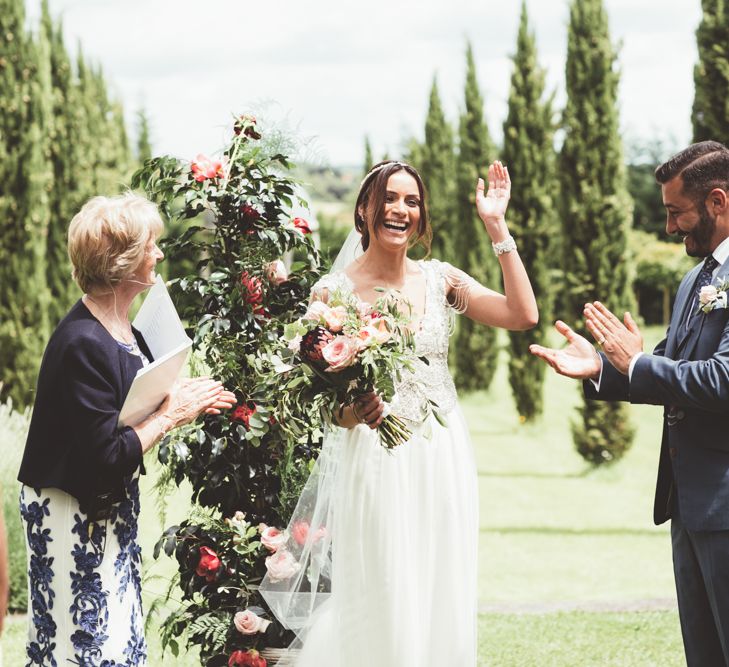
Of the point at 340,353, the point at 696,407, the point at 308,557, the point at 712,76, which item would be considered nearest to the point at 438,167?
the point at 712,76

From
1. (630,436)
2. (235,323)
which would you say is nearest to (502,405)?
(630,436)

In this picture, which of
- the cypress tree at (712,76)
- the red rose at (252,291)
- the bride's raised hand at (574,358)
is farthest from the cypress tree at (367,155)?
the bride's raised hand at (574,358)

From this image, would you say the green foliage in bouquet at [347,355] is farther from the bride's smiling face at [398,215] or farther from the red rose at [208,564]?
the red rose at [208,564]

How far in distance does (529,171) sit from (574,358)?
11.9 metres

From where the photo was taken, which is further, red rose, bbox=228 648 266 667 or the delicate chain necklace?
red rose, bbox=228 648 266 667

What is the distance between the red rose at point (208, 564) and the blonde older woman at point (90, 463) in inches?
35.7

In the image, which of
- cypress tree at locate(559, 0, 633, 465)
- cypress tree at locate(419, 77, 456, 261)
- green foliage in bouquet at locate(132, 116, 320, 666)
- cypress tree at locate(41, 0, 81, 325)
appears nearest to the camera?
green foliage in bouquet at locate(132, 116, 320, 666)

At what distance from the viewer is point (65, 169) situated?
12.9 meters

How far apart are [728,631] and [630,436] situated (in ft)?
33.2

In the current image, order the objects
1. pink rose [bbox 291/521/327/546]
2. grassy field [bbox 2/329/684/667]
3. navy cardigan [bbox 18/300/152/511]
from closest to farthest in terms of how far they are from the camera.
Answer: navy cardigan [bbox 18/300/152/511] < pink rose [bbox 291/521/327/546] < grassy field [bbox 2/329/684/667]

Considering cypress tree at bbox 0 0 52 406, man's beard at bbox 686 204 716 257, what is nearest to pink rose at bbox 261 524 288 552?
man's beard at bbox 686 204 716 257

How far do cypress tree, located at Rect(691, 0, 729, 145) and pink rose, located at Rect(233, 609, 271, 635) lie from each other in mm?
7789

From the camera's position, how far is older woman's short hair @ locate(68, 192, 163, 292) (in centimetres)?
335

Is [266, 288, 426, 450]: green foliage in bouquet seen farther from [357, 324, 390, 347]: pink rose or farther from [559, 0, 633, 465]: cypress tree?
[559, 0, 633, 465]: cypress tree
